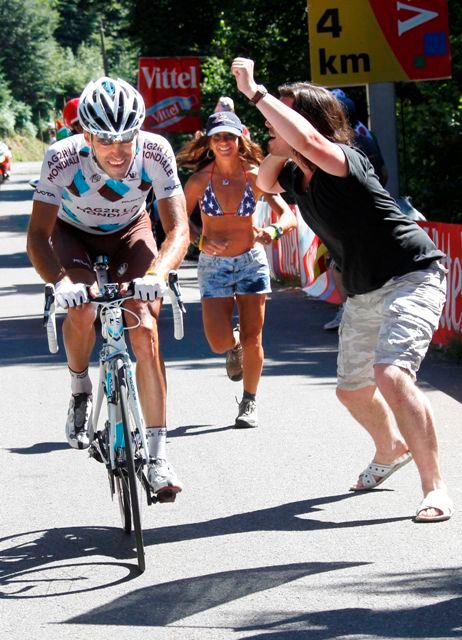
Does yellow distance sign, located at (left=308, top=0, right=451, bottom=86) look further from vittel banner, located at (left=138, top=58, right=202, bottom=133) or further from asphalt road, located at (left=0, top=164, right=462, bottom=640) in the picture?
vittel banner, located at (left=138, top=58, right=202, bottom=133)

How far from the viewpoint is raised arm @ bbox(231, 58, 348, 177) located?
5812 millimetres

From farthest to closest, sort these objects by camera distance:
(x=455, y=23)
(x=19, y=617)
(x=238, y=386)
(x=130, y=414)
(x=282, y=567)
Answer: (x=455, y=23) → (x=238, y=386) → (x=130, y=414) → (x=282, y=567) → (x=19, y=617)

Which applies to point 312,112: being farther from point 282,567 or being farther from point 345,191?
point 282,567

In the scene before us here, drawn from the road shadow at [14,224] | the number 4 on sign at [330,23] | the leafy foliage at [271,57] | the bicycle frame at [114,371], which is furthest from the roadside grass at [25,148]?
the bicycle frame at [114,371]

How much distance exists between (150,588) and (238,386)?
514 cm

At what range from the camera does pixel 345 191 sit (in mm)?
6074

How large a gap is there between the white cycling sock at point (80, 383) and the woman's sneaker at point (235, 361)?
2433 mm

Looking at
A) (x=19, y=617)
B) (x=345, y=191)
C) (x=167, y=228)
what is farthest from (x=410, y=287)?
(x=19, y=617)

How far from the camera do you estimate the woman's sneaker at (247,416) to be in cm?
877

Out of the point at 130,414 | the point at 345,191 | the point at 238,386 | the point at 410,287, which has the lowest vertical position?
the point at 238,386

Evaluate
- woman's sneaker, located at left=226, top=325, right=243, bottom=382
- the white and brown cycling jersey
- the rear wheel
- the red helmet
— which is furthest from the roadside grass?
the rear wheel

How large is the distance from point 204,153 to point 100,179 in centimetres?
269

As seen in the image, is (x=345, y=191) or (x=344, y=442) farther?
(x=344, y=442)

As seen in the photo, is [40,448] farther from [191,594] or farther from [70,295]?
[191,594]
